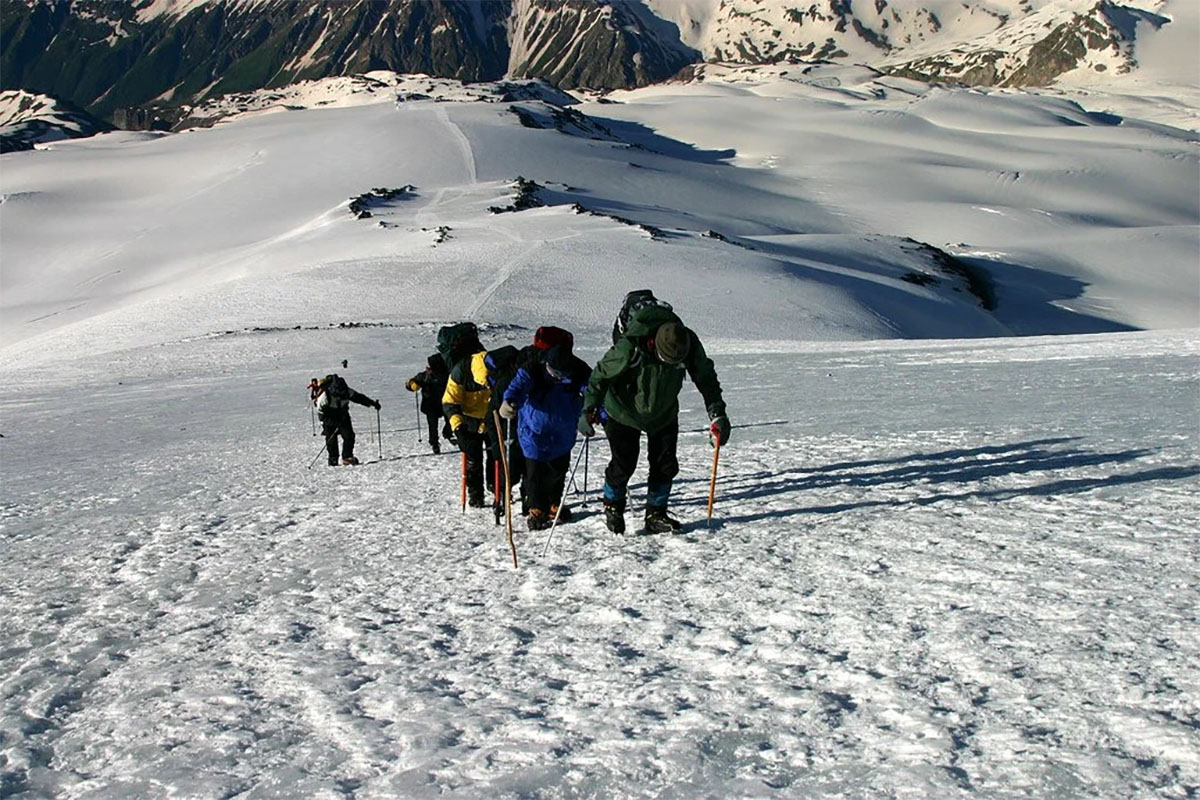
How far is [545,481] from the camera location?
786cm

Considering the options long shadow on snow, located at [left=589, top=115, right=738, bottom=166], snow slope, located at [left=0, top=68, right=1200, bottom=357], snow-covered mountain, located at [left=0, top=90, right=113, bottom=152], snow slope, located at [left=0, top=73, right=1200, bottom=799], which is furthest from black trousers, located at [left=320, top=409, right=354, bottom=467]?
snow-covered mountain, located at [left=0, top=90, right=113, bottom=152]

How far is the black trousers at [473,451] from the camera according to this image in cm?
869

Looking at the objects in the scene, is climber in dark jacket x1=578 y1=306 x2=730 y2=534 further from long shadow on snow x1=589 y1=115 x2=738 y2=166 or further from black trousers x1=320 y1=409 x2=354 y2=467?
long shadow on snow x1=589 y1=115 x2=738 y2=166

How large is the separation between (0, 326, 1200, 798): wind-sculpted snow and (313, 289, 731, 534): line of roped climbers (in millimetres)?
377

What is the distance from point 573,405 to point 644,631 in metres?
2.59

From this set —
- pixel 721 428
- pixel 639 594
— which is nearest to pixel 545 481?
pixel 721 428

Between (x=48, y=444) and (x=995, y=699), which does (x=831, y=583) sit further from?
(x=48, y=444)

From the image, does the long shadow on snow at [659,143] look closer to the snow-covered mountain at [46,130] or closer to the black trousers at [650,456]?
the snow-covered mountain at [46,130]

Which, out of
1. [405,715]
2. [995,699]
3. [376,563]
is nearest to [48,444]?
[376,563]

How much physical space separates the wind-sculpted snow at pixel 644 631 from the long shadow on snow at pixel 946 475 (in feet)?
0.16

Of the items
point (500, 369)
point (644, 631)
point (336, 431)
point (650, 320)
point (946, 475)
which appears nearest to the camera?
point (644, 631)

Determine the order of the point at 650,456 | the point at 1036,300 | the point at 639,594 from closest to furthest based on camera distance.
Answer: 1. the point at 639,594
2. the point at 650,456
3. the point at 1036,300

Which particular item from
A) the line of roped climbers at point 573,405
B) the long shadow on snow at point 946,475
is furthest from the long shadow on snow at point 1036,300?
the line of roped climbers at point 573,405

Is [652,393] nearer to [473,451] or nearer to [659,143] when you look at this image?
[473,451]
